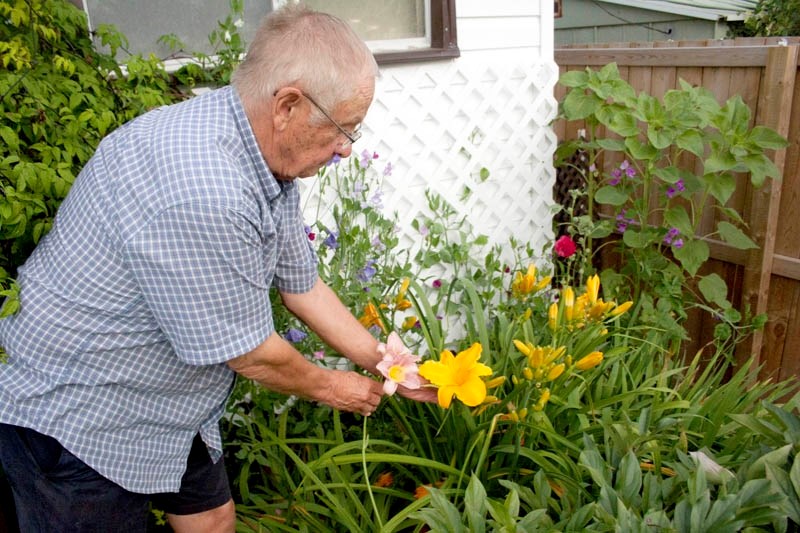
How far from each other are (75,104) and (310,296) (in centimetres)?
81

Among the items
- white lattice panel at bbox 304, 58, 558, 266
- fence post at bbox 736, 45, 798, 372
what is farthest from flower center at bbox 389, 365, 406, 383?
fence post at bbox 736, 45, 798, 372

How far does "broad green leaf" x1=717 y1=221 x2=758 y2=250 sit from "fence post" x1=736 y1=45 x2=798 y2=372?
11 centimetres

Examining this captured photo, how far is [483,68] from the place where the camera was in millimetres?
3029

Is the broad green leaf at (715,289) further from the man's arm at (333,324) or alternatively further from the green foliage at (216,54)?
the green foliage at (216,54)

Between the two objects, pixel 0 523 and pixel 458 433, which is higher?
pixel 458 433

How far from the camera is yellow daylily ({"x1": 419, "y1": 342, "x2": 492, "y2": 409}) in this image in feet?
4.82

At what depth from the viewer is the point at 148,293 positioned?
1226 millimetres

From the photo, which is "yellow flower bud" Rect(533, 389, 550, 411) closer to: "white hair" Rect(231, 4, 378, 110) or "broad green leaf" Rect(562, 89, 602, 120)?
"white hair" Rect(231, 4, 378, 110)

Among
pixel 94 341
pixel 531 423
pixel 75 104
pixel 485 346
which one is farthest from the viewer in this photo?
pixel 485 346

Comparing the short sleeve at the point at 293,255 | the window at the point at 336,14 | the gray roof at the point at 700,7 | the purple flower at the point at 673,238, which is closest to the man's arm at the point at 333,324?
the short sleeve at the point at 293,255

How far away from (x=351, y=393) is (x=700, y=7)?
9.25 metres

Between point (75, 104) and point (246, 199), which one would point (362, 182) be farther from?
point (246, 199)

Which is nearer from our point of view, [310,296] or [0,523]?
[310,296]

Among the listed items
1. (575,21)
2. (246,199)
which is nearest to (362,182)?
(246,199)
